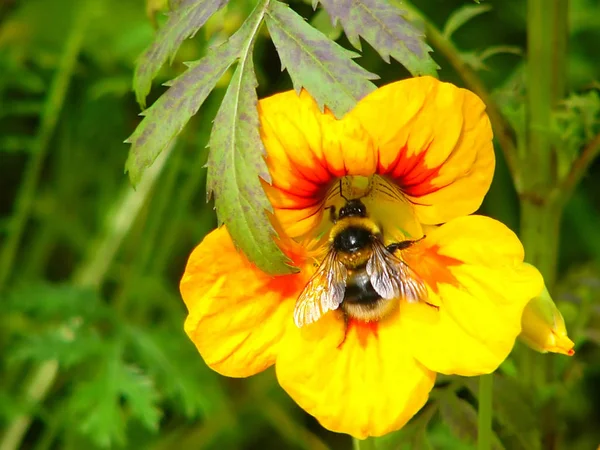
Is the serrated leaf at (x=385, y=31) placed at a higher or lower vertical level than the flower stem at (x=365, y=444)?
higher

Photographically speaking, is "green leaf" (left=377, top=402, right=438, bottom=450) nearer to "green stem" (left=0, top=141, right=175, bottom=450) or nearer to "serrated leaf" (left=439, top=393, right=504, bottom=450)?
"serrated leaf" (left=439, top=393, right=504, bottom=450)

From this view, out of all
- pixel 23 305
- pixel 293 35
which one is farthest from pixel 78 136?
pixel 293 35

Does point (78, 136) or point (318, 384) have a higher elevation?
point (318, 384)

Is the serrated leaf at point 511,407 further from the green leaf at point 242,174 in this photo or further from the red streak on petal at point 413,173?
the green leaf at point 242,174

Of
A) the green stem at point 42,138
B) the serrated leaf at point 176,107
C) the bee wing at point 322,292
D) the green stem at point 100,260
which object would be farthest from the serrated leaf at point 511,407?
the green stem at point 42,138

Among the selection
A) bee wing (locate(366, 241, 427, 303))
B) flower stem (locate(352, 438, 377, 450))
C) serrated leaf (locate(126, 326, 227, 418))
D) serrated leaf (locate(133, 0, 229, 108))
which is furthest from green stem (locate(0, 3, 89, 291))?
flower stem (locate(352, 438, 377, 450))

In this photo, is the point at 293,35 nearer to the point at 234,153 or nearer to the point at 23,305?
the point at 234,153
